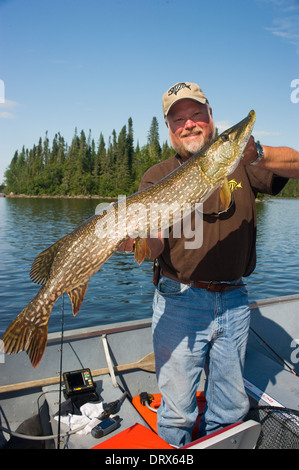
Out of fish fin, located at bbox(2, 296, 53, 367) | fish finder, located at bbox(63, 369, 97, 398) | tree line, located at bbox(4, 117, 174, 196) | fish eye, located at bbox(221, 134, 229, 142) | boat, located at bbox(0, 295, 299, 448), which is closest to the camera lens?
fish fin, located at bbox(2, 296, 53, 367)

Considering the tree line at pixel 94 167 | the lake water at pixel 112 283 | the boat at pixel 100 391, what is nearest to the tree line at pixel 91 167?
the tree line at pixel 94 167

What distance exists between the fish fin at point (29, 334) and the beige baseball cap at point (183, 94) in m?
1.81

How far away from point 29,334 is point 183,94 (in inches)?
80.1

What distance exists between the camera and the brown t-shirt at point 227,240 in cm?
262

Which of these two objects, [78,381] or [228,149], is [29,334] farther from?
[228,149]

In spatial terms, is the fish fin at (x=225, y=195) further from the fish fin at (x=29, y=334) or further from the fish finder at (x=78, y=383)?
the fish finder at (x=78, y=383)

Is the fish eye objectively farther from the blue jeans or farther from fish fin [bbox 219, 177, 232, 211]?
the blue jeans

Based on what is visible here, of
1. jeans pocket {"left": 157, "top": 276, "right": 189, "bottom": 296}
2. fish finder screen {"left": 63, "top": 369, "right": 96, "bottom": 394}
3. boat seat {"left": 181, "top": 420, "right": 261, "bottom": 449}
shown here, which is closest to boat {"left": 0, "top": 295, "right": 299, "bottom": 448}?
fish finder screen {"left": 63, "top": 369, "right": 96, "bottom": 394}

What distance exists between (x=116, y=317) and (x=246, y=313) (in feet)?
23.2

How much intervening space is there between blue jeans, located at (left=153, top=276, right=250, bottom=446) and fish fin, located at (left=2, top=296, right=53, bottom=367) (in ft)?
2.87

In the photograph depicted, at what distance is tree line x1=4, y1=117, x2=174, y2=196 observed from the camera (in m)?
85.7

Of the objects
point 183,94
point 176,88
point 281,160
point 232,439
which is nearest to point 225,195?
point 281,160

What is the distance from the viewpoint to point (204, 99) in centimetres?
287
